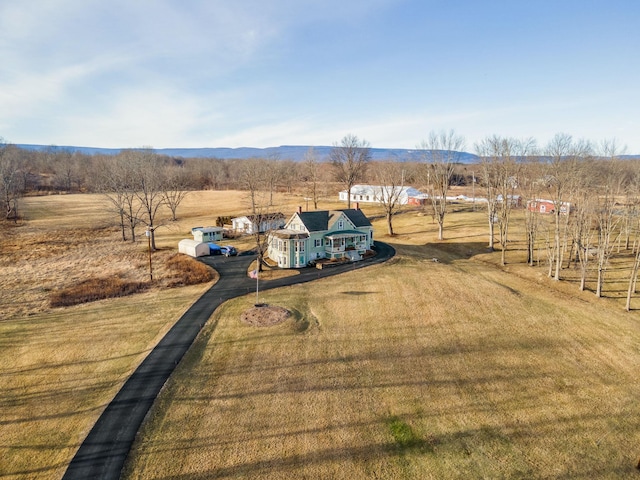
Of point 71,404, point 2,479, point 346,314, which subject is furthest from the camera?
point 346,314

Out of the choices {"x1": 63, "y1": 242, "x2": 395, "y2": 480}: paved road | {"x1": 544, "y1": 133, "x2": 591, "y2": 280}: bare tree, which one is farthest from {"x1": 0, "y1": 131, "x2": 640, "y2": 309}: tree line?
{"x1": 63, "y1": 242, "x2": 395, "y2": 480}: paved road

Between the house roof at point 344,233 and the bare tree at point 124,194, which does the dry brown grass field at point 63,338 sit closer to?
the bare tree at point 124,194

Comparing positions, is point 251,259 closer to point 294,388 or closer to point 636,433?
point 294,388

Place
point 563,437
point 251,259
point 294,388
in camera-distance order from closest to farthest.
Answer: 1. point 563,437
2. point 294,388
3. point 251,259

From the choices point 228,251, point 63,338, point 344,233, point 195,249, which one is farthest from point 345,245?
point 63,338

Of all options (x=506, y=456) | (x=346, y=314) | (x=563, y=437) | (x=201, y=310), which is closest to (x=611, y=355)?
(x=563, y=437)

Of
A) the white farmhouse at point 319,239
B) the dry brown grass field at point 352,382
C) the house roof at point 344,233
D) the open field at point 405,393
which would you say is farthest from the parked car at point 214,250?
the open field at point 405,393

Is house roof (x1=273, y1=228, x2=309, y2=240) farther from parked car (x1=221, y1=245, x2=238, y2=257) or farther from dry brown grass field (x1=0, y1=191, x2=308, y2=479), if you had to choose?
dry brown grass field (x1=0, y1=191, x2=308, y2=479)

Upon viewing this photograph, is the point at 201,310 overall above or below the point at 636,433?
above
